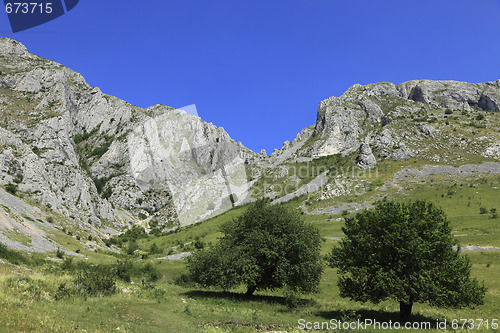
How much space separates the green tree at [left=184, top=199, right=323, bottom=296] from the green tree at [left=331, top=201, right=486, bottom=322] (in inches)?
240

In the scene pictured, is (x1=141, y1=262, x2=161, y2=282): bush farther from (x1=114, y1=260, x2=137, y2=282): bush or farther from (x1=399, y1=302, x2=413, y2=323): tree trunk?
(x1=399, y1=302, x2=413, y2=323): tree trunk

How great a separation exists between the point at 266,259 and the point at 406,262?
→ 15.8m

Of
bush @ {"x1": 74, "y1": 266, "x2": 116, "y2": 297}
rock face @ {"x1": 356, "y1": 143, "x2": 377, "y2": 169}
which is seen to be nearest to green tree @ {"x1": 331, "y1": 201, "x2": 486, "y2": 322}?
bush @ {"x1": 74, "y1": 266, "x2": 116, "y2": 297}

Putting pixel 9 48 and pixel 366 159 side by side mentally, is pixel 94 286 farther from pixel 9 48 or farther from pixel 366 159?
pixel 9 48

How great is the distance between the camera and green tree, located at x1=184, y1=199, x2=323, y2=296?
1380 inches

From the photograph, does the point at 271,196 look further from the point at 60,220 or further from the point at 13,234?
the point at 13,234

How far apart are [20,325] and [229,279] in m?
23.3

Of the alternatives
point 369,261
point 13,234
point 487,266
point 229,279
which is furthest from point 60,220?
point 487,266

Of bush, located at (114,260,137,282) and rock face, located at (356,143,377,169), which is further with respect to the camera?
rock face, located at (356,143,377,169)

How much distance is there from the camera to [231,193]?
197875 mm

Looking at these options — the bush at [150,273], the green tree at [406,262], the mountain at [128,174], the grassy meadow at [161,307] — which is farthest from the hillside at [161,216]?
the green tree at [406,262]

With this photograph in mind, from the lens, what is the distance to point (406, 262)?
2714 centimetres

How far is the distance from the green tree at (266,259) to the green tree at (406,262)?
6.08 m

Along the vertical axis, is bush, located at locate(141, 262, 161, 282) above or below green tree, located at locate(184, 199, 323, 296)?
below
